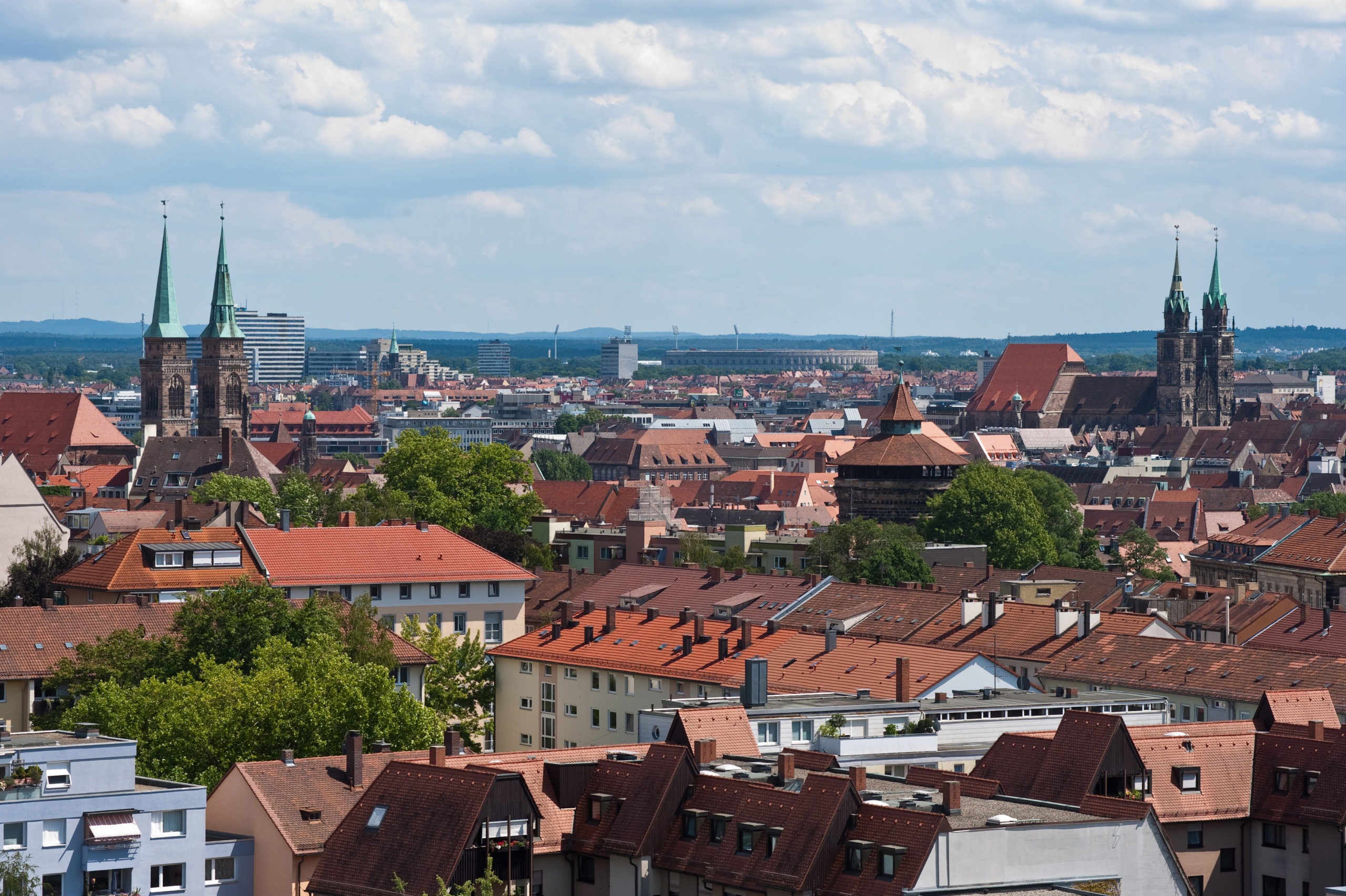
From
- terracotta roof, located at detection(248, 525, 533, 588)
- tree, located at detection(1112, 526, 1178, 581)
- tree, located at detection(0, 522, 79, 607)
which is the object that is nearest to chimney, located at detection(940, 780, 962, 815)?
tree, located at detection(0, 522, 79, 607)

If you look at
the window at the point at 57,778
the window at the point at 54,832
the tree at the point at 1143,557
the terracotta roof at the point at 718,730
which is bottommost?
the tree at the point at 1143,557

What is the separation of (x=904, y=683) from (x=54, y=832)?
27258mm

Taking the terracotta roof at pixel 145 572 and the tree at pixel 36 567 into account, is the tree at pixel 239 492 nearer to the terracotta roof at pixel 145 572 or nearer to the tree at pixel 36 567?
the tree at pixel 36 567

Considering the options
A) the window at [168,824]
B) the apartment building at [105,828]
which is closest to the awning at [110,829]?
the apartment building at [105,828]

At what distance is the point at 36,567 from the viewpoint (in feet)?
306

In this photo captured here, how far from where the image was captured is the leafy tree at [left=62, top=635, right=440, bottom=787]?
5778 centimetres

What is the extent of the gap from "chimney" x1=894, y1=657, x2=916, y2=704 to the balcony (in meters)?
8.98

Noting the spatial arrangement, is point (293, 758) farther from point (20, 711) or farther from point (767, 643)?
point (767, 643)

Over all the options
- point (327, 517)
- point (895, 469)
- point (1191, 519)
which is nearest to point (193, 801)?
point (327, 517)

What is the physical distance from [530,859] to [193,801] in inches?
287

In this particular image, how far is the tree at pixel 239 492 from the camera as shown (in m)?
138

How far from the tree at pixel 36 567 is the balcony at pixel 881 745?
127 ft

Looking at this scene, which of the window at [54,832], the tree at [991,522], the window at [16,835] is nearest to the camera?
the window at [16,835]

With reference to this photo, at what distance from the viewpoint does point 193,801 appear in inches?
1935
